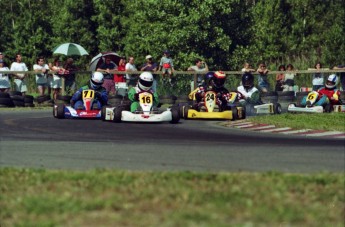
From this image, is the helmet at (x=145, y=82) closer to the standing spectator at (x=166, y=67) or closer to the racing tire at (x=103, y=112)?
the racing tire at (x=103, y=112)

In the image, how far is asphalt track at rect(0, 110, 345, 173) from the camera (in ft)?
40.4

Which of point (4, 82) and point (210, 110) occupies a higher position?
point (4, 82)

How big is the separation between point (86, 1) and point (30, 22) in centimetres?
401

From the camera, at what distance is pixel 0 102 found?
2708cm

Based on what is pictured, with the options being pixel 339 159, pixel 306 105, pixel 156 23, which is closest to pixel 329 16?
pixel 156 23

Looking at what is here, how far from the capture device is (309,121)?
20766 millimetres

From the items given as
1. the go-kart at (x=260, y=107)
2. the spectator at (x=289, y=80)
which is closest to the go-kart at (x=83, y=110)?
the go-kart at (x=260, y=107)

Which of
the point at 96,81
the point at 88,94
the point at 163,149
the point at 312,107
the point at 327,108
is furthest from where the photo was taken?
the point at 327,108

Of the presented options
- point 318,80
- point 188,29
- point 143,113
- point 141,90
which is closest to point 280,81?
point 318,80

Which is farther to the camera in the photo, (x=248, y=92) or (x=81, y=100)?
(x=248, y=92)

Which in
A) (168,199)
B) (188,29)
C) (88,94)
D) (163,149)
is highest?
(188,29)

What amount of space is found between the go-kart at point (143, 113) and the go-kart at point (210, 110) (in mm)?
898

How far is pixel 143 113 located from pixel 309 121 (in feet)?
10.8

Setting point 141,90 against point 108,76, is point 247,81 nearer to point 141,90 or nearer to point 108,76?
point 108,76
